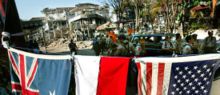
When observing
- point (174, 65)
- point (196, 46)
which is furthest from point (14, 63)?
point (196, 46)

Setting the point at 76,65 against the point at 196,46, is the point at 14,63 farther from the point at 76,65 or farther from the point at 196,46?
the point at 196,46

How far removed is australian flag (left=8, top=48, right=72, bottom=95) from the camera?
5.62m

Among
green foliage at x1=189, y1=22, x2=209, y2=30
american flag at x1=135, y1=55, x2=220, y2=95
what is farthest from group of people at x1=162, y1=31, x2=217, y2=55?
green foliage at x1=189, y1=22, x2=209, y2=30

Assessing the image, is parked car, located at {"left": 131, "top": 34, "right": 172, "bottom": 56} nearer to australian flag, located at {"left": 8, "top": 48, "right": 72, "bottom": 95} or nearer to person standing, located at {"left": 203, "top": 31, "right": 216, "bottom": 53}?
person standing, located at {"left": 203, "top": 31, "right": 216, "bottom": 53}

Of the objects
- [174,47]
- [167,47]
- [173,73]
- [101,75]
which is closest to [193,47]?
[174,47]

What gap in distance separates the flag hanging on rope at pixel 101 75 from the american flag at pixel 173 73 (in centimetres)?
31

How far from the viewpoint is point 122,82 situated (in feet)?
17.1

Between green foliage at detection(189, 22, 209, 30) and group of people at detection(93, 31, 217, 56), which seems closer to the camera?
group of people at detection(93, 31, 217, 56)

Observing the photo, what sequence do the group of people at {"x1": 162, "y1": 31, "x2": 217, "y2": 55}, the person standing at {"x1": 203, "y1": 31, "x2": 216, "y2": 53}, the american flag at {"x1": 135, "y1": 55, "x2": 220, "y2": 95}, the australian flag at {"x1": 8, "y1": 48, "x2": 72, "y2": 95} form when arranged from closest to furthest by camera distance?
1. the american flag at {"x1": 135, "y1": 55, "x2": 220, "y2": 95}
2. the australian flag at {"x1": 8, "y1": 48, "x2": 72, "y2": 95}
3. the group of people at {"x1": 162, "y1": 31, "x2": 217, "y2": 55}
4. the person standing at {"x1": 203, "y1": 31, "x2": 216, "y2": 53}

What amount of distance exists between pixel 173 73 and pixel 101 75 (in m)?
1.28

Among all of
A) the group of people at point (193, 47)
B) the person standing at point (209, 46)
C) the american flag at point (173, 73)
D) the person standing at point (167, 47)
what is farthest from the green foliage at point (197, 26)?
the american flag at point (173, 73)

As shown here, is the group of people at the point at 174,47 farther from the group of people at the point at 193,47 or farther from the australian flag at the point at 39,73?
the australian flag at the point at 39,73

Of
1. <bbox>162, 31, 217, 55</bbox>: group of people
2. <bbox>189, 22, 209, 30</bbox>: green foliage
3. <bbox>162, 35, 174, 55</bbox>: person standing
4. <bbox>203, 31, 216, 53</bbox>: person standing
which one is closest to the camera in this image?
<bbox>162, 31, 217, 55</bbox>: group of people

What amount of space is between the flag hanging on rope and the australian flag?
0.87 feet
